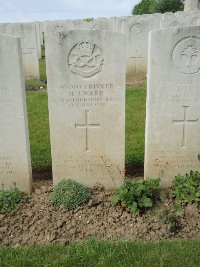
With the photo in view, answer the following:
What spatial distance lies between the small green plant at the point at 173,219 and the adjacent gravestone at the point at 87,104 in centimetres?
82

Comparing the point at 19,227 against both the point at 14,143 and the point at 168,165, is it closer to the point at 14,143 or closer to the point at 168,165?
the point at 14,143

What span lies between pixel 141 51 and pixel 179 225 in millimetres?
8642

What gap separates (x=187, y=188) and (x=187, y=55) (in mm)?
1590

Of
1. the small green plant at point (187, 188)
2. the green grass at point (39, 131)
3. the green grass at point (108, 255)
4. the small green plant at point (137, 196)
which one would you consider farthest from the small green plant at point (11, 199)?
the small green plant at point (187, 188)

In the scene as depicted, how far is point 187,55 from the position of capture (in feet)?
12.7

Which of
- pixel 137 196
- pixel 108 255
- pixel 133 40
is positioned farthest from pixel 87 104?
pixel 133 40

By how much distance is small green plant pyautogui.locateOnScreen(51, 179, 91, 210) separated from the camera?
3852mm

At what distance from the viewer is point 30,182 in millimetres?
4273

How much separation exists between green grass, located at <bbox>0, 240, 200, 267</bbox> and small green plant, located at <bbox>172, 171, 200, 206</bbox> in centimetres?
65

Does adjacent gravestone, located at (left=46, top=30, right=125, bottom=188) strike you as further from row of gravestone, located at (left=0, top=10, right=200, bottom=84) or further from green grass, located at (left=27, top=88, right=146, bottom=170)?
row of gravestone, located at (left=0, top=10, right=200, bottom=84)

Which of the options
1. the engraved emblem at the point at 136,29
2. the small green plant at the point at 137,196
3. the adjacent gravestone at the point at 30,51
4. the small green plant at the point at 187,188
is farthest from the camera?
the adjacent gravestone at the point at 30,51

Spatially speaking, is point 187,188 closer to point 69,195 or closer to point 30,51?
point 69,195

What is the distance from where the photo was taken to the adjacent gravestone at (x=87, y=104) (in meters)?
3.78

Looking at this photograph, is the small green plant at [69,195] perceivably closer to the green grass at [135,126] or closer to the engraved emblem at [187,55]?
the green grass at [135,126]
